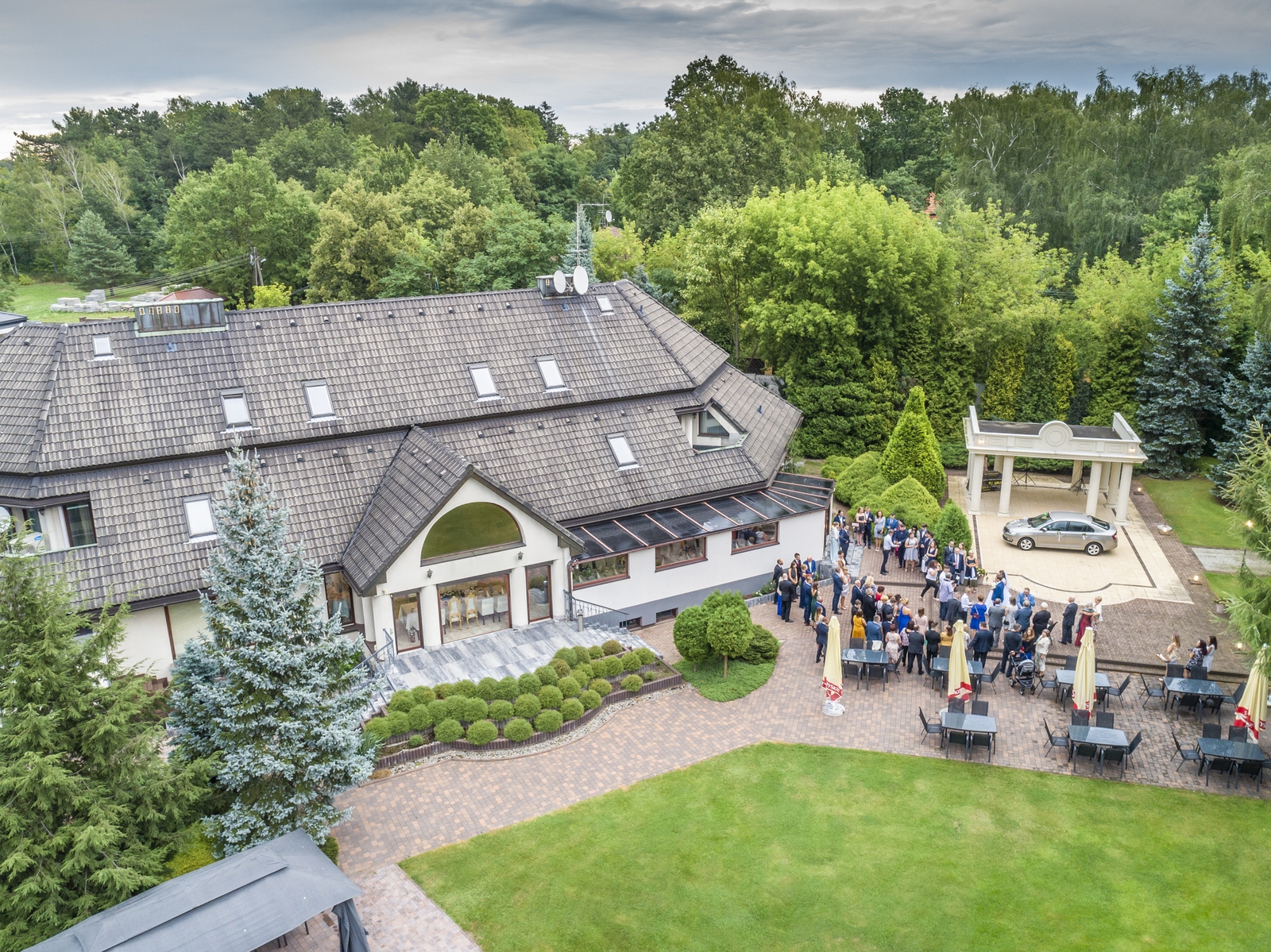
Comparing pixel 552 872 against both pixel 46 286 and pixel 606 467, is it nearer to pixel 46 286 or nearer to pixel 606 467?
pixel 606 467

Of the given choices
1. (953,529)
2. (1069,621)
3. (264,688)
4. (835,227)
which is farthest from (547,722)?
(835,227)

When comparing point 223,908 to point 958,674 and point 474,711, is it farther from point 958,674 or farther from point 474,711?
point 958,674

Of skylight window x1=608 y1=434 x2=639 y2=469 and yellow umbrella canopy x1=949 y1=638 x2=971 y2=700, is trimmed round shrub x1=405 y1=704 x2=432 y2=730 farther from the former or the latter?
yellow umbrella canopy x1=949 y1=638 x2=971 y2=700

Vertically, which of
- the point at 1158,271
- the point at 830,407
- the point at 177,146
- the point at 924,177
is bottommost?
the point at 830,407

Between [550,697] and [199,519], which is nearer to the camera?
[550,697]

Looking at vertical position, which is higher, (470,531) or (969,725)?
(470,531)

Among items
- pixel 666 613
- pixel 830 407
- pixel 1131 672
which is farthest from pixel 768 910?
pixel 830 407
